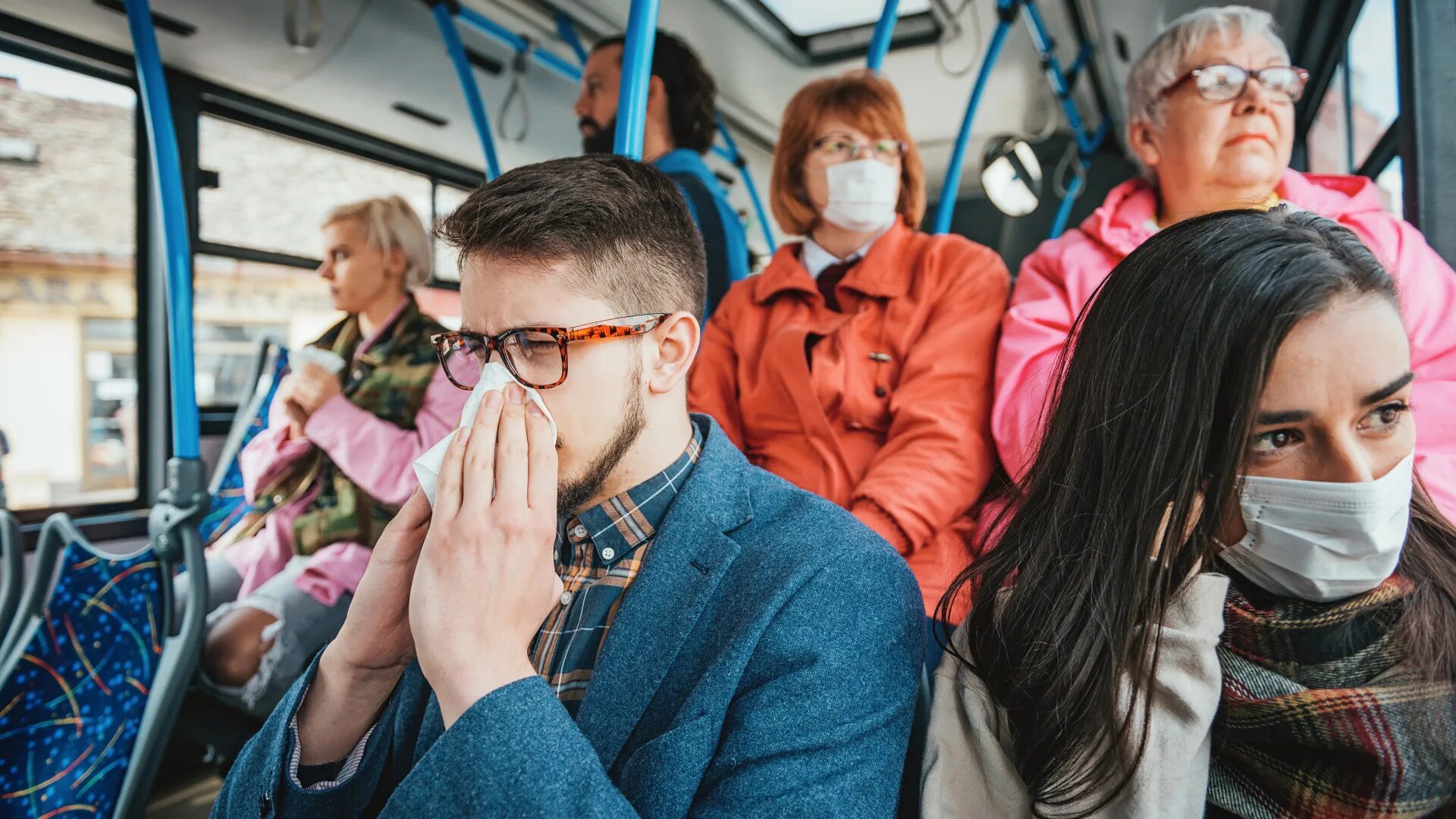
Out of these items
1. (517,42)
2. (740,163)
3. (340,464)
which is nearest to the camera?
(340,464)

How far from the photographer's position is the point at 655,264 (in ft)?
4.31

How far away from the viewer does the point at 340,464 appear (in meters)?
2.49

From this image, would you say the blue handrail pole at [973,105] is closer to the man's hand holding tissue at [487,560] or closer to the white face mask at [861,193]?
the white face mask at [861,193]

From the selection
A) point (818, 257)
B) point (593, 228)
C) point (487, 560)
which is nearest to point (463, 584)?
point (487, 560)

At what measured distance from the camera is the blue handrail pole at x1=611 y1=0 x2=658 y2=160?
1.52 metres

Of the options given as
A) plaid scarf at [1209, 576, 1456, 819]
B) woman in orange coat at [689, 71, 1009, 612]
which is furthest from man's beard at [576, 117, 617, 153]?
plaid scarf at [1209, 576, 1456, 819]

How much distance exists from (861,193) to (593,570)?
49.9 inches

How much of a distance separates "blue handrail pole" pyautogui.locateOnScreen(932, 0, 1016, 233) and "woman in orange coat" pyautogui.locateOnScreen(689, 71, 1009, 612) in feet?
4.46

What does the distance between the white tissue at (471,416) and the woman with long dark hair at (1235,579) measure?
0.69 m

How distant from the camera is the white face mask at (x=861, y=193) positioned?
6.73 feet

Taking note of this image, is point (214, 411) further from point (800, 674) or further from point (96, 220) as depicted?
point (800, 674)

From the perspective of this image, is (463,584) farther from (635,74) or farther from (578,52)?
(578,52)

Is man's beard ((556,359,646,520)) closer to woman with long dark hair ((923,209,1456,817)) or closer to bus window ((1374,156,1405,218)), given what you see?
woman with long dark hair ((923,209,1456,817))

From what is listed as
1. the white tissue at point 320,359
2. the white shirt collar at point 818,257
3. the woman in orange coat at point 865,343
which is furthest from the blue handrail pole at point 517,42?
the white shirt collar at point 818,257
